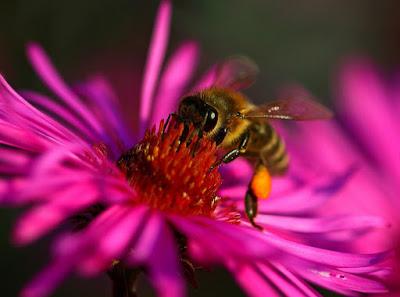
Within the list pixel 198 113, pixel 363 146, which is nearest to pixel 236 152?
pixel 198 113

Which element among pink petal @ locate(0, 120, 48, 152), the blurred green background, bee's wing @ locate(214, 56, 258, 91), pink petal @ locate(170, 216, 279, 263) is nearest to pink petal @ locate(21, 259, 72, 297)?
pink petal @ locate(170, 216, 279, 263)

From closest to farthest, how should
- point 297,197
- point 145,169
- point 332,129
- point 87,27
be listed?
point 145,169, point 297,197, point 332,129, point 87,27

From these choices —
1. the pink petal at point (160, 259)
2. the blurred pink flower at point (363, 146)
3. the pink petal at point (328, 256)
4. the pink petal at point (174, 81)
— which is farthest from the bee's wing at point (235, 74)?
the pink petal at point (160, 259)

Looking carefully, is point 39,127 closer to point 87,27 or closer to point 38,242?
point 38,242

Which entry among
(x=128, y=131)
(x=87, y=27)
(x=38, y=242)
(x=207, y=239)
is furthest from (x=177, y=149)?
(x=87, y=27)

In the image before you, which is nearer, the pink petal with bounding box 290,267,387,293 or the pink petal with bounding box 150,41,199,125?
the pink petal with bounding box 290,267,387,293

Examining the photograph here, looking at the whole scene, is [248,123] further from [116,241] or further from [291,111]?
[116,241]

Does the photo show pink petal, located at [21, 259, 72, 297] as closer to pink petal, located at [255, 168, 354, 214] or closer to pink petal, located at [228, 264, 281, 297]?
pink petal, located at [228, 264, 281, 297]
